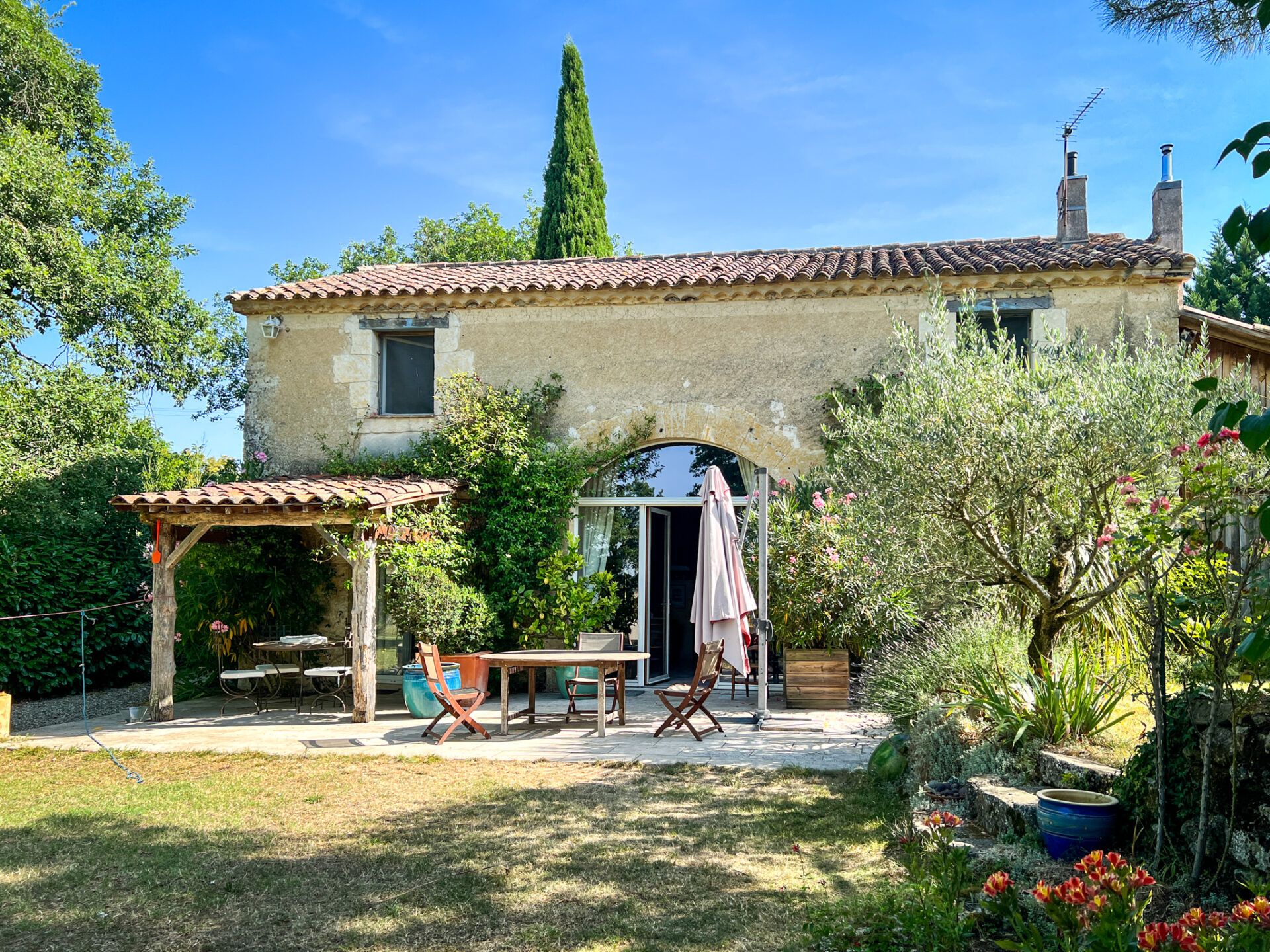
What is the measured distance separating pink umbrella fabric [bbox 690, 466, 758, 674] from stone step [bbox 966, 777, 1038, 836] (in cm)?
330

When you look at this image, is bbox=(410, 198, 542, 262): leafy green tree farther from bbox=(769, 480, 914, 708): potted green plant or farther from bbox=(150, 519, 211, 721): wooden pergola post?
bbox=(769, 480, 914, 708): potted green plant

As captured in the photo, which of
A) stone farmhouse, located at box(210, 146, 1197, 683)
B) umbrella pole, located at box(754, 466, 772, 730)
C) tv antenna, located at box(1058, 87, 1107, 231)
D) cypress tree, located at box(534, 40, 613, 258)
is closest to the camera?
umbrella pole, located at box(754, 466, 772, 730)

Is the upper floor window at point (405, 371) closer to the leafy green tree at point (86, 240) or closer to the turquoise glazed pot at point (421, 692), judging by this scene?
the turquoise glazed pot at point (421, 692)

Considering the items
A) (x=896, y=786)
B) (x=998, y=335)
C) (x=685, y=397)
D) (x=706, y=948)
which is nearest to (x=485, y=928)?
(x=706, y=948)

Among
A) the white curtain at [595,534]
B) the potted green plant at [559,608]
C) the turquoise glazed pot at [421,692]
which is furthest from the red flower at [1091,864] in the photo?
the white curtain at [595,534]

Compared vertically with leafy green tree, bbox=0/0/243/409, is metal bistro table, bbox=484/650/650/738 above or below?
below

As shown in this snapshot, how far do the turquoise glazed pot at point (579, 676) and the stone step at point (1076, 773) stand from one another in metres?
5.87

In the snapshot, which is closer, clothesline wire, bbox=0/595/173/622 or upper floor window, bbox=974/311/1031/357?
clothesline wire, bbox=0/595/173/622

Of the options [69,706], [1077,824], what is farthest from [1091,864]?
[69,706]

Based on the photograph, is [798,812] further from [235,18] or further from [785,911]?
[235,18]

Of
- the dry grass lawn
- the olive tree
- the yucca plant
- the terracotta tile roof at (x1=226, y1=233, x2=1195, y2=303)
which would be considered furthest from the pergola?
the yucca plant

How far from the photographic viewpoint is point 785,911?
3.86 m

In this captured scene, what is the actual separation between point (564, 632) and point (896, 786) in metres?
5.63

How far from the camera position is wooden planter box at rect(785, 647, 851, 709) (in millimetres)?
9336
